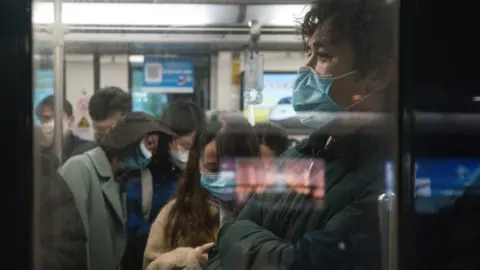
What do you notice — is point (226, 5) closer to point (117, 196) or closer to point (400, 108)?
point (117, 196)

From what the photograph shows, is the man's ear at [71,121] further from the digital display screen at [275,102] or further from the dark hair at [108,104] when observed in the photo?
the digital display screen at [275,102]

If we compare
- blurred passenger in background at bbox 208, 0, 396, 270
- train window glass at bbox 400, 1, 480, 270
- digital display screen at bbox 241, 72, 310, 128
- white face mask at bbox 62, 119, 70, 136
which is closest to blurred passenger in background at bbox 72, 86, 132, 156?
white face mask at bbox 62, 119, 70, 136

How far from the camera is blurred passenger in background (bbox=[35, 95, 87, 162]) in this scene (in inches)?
62.5

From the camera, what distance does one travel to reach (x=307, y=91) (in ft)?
6.11

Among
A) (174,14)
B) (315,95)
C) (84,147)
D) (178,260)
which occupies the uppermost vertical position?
(174,14)

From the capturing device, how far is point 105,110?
229cm

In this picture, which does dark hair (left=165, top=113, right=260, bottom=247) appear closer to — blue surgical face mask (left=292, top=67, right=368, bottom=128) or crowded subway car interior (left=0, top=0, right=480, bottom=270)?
crowded subway car interior (left=0, top=0, right=480, bottom=270)

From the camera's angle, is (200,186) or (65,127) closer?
(65,127)

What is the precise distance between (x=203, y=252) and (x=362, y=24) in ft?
3.38

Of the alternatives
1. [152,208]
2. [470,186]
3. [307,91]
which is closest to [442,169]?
[470,186]

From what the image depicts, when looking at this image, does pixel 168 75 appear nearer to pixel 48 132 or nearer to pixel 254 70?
pixel 254 70

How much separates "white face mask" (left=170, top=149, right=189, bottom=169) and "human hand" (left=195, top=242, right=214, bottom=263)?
1.15ft

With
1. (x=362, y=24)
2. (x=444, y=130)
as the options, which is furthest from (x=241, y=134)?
(x=444, y=130)

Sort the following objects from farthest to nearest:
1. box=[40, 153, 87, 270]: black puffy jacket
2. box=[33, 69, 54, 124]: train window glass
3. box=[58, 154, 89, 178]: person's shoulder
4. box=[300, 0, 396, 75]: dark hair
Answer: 1. box=[58, 154, 89, 178]: person's shoulder
2. box=[300, 0, 396, 75]: dark hair
3. box=[40, 153, 87, 270]: black puffy jacket
4. box=[33, 69, 54, 124]: train window glass
